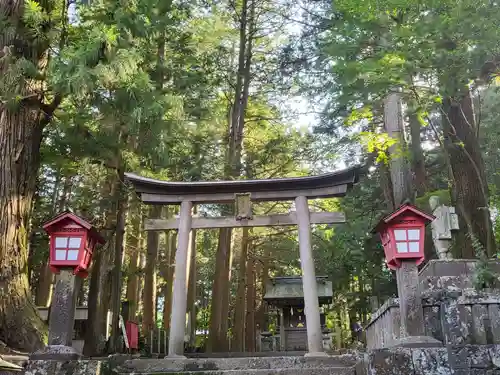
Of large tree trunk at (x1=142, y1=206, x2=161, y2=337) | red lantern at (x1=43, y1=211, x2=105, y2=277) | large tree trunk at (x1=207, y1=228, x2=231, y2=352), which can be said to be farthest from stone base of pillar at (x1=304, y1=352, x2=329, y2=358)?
large tree trunk at (x1=142, y1=206, x2=161, y2=337)

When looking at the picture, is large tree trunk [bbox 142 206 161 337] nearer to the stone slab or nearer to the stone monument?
the stone monument

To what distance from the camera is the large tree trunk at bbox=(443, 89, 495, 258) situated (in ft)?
32.4

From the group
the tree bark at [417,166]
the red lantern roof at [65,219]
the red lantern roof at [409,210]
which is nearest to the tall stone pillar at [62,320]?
the red lantern roof at [65,219]

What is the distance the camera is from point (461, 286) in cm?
837

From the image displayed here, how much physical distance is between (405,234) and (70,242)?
4485 mm

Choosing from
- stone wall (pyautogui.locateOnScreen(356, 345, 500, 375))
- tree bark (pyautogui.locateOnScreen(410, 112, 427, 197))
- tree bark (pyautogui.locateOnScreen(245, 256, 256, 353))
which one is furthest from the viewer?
tree bark (pyautogui.locateOnScreen(245, 256, 256, 353))

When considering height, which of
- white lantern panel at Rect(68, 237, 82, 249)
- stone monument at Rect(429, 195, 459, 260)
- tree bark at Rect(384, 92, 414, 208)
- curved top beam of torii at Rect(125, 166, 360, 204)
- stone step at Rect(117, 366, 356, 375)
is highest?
tree bark at Rect(384, 92, 414, 208)

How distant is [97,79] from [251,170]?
991 cm

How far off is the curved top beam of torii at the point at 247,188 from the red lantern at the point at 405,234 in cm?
328

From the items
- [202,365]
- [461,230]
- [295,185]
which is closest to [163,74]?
[295,185]

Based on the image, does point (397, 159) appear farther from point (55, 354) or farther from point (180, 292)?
point (55, 354)

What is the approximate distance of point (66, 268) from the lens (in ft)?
20.6

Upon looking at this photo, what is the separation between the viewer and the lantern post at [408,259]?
17.9 ft

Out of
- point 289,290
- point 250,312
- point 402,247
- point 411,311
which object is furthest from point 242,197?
point 250,312
